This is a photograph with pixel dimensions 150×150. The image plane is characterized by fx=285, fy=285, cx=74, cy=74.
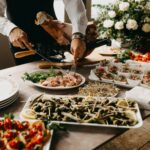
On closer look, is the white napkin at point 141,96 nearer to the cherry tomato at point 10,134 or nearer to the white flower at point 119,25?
the cherry tomato at point 10,134

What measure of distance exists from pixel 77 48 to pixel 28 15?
697 millimetres

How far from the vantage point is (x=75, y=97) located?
58.4 inches

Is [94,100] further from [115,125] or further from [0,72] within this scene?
[0,72]

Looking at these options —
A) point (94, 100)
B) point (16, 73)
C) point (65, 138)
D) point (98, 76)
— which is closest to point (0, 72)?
point (16, 73)

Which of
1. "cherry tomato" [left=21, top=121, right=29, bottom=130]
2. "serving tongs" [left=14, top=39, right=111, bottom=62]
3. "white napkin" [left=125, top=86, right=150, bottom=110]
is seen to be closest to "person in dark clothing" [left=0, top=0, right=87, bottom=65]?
"serving tongs" [left=14, top=39, right=111, bottom=62]

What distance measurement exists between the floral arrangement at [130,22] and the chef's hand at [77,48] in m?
0.78

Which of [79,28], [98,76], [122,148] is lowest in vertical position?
[122,148]

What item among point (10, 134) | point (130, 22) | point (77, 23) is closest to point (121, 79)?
point (77, 23)

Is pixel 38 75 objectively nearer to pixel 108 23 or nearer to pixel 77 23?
pixel 77 23

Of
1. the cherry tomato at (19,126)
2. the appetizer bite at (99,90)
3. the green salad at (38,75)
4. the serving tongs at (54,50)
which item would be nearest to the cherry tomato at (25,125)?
the cherry tomato at (19,126)

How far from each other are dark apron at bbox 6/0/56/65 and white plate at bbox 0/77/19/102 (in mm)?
726

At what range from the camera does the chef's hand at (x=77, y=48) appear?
198 centimetres

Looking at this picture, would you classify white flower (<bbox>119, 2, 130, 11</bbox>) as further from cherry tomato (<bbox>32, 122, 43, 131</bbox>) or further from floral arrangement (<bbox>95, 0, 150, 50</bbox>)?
cherry tomato (<bbox>32, 122, 43, 131</bbox>)

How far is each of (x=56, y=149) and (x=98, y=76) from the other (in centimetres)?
80
